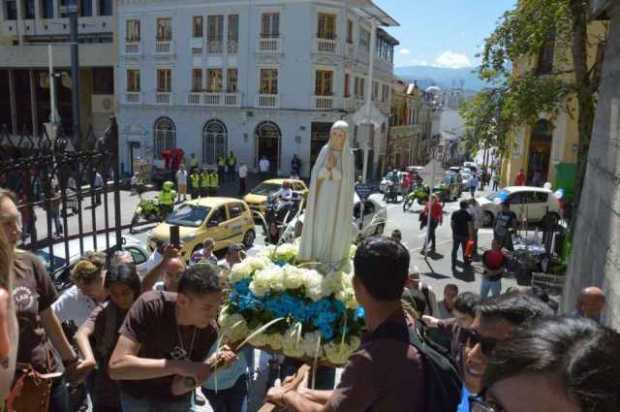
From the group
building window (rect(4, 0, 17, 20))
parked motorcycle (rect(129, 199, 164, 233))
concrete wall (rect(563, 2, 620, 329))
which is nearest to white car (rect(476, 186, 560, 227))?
parked motorcycle (rect(129, 199, 164, 233))

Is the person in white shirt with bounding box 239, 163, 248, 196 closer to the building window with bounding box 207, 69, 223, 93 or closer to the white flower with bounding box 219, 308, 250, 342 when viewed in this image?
the building window with bounding box 207, 69, 223, 93

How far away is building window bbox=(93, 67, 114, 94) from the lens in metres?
33.9

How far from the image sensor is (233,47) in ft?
92.8

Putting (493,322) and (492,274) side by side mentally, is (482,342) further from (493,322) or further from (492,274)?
(492,274)

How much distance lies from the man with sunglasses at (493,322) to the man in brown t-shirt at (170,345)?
1.29m

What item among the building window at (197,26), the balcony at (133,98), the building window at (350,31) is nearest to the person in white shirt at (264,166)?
Result: the building window at (197,26)

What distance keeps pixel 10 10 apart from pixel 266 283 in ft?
138

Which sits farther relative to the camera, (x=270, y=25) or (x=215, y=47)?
(x=215, y=47)

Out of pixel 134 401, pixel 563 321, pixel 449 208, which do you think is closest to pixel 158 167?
pixel 449 208

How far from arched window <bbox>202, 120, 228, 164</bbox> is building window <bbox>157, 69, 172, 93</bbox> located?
3351 mm

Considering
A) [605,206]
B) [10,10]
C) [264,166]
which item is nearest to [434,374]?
[605,206]

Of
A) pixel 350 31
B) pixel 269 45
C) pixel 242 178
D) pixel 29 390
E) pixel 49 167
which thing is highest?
pixel 350 31

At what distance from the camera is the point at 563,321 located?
124 cm

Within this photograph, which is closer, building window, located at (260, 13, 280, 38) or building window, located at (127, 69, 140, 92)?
building window, located at (260, 13, 280, 38)
